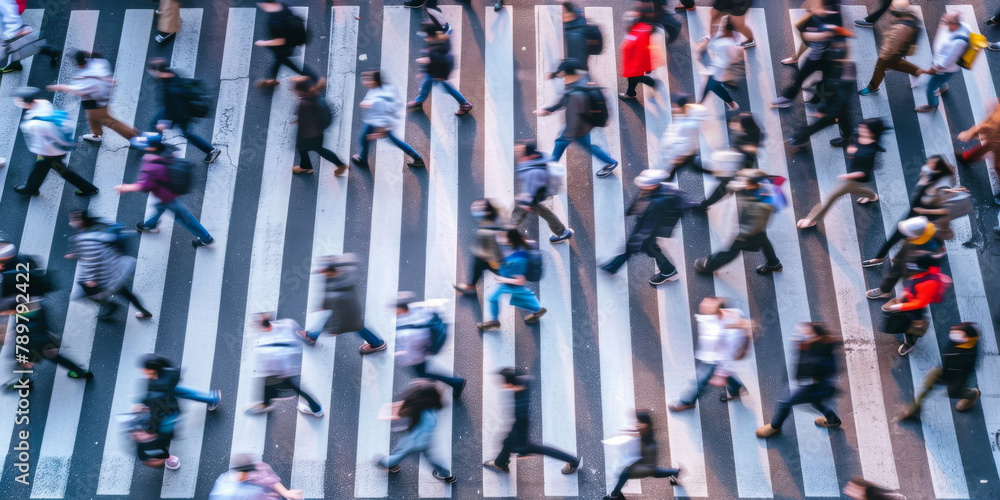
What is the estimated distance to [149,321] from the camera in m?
8.53

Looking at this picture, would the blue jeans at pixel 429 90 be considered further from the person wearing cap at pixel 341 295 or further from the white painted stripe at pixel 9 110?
the white painted stripe at pixel 9 110

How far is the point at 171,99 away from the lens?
8766 mm

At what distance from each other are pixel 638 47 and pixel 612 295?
3.18m

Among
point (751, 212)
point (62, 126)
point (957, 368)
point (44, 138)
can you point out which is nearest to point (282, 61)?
point (62, 126)

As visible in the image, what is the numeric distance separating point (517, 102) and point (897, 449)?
20.3 ft

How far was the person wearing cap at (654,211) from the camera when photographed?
780 centimetres

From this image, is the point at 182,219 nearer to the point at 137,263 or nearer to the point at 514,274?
the point at 137,263

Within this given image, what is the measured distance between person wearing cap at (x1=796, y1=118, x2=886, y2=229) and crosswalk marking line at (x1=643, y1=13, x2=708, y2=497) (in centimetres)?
165

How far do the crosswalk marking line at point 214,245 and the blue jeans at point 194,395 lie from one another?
1.02 feet

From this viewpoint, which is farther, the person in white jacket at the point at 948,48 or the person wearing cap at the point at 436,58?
the person wearing cap at the point at 436,58

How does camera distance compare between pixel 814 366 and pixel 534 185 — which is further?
pixel 534 185

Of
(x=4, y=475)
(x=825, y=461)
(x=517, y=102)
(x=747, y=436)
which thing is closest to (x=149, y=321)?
(x=4, y=475)

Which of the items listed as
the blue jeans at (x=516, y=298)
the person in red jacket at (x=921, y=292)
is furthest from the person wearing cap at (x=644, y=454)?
the person in red jacket at (x=921, y=292)

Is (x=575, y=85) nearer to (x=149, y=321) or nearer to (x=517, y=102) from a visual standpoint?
(x=517, y=102)
